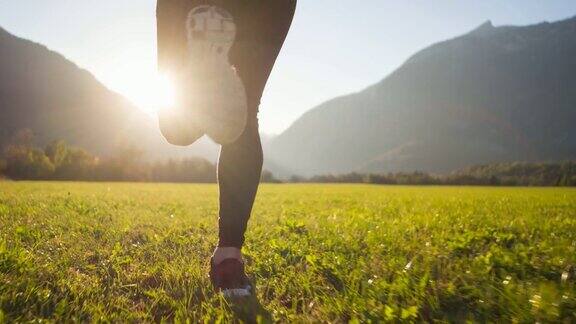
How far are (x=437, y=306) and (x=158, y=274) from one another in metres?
1.91

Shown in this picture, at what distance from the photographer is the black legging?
9.24 feet

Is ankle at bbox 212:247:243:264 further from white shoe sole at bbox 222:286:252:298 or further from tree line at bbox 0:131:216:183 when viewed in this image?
tree line at bbox 0:131:216:183

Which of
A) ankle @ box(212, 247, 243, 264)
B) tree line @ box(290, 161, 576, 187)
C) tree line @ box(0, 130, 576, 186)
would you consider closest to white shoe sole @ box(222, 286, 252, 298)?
ankle @ box(212, 247, 243, 264)

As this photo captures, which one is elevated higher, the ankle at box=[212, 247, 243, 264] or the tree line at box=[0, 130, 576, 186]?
the tree line at box=[0, 130, 576, 186]

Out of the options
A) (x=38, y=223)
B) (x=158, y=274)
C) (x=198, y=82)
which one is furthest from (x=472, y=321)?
(x=38, y=223)

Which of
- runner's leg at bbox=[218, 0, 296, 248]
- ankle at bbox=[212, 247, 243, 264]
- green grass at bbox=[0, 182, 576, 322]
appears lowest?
green grass at bbox=[0, 182, 576, 322]

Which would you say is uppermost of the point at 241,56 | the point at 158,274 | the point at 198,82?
the point at 241,56

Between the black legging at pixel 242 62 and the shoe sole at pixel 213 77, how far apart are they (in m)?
0.24

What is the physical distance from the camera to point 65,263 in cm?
334

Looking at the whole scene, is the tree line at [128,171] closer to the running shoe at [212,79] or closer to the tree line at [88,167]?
the tree line at [88,167]

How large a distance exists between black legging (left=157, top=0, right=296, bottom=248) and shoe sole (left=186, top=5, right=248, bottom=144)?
0.80 feet

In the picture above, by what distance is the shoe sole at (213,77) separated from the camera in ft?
8.29

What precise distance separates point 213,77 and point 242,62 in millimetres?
451

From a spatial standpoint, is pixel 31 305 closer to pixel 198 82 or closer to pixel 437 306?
pixel 198 82
